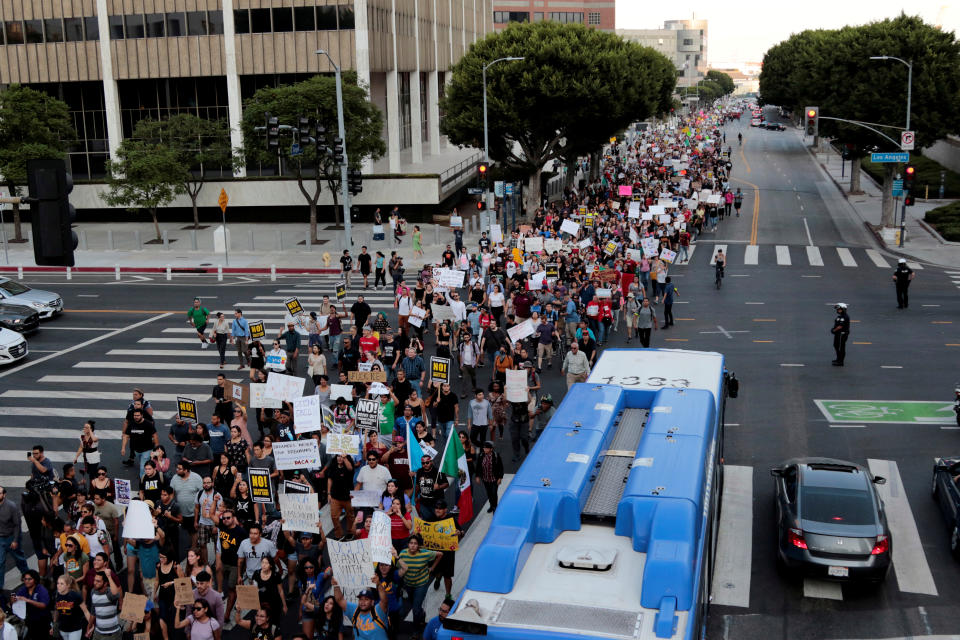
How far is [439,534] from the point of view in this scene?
41.3 feet

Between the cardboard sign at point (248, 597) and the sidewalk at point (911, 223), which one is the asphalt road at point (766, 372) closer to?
the sidewalk at point (911, 223)

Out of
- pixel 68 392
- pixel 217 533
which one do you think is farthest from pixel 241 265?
pixel 217 533

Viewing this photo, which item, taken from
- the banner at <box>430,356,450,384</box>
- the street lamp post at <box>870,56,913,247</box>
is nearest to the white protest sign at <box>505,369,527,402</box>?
the banner at <box>430,356,450,384</box>

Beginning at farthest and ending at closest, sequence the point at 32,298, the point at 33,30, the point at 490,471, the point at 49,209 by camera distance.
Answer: the point at 33,30 < the point at 32,298 < the point at 490,471 < the point at 49,209

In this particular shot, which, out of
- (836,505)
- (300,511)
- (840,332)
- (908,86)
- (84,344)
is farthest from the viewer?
(908,86)

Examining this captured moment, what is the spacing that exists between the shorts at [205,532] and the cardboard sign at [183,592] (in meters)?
2.53

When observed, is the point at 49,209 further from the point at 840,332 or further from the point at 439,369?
the point at 840,332

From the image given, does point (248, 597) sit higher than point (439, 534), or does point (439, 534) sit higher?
point (439, 534)

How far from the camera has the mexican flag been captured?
1509 cm

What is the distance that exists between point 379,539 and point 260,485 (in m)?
2.97

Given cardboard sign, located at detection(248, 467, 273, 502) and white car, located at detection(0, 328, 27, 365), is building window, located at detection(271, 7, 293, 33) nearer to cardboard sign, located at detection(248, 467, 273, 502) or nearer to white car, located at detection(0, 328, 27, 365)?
white car, located at detection(0, 328, 27, 365)

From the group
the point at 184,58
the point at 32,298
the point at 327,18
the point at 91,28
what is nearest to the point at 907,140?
the point at 327,18

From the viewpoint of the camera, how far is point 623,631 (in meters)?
8.37

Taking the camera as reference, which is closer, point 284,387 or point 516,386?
point 284,387
